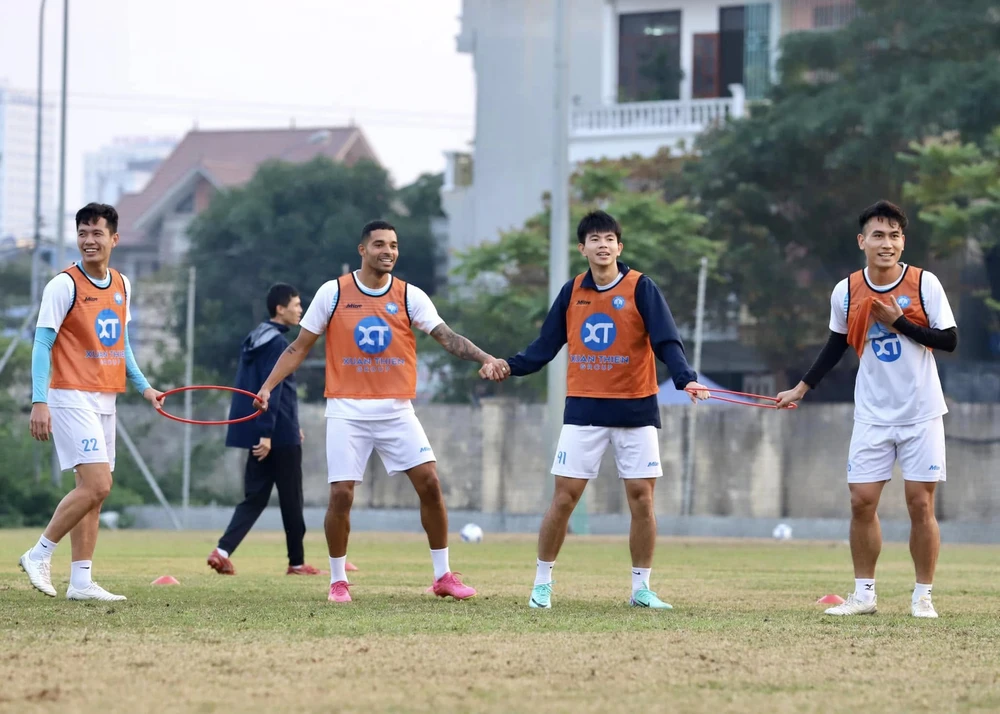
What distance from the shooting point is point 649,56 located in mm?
42281

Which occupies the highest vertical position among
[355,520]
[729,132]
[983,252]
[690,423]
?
[729,132]

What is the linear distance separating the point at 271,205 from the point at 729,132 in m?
17.1

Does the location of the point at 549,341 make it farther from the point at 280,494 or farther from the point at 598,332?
the point at 280,494

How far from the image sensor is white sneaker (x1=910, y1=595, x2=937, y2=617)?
8.80 metres

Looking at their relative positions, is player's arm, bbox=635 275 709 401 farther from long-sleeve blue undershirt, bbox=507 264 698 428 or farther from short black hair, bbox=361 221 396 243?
short black hair, bbox=361 221 396 243

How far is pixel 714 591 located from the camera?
10.9 metres

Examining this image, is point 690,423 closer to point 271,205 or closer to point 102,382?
point 102,382

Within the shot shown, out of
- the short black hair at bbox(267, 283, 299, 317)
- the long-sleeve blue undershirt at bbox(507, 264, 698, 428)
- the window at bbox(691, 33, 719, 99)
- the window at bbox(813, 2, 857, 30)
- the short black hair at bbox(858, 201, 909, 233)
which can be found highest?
the window at bbox(813, 2, 857, 30)

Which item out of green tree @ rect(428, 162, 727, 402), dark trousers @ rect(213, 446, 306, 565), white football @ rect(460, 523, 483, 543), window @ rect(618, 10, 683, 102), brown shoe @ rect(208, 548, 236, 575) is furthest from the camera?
window @ rect(618, 10, 683, 102)

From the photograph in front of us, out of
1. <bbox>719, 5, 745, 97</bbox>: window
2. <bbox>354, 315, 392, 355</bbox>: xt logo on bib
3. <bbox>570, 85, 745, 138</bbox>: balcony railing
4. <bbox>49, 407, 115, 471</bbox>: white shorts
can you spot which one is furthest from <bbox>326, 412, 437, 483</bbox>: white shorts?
<bbox>719, 5, 745, 97</bbox>: window

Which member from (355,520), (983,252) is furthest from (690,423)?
(983,252)

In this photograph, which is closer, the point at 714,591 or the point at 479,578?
the point at 714,591

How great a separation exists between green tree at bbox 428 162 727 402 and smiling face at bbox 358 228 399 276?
20.5 meters

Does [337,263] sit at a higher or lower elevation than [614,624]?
higher
